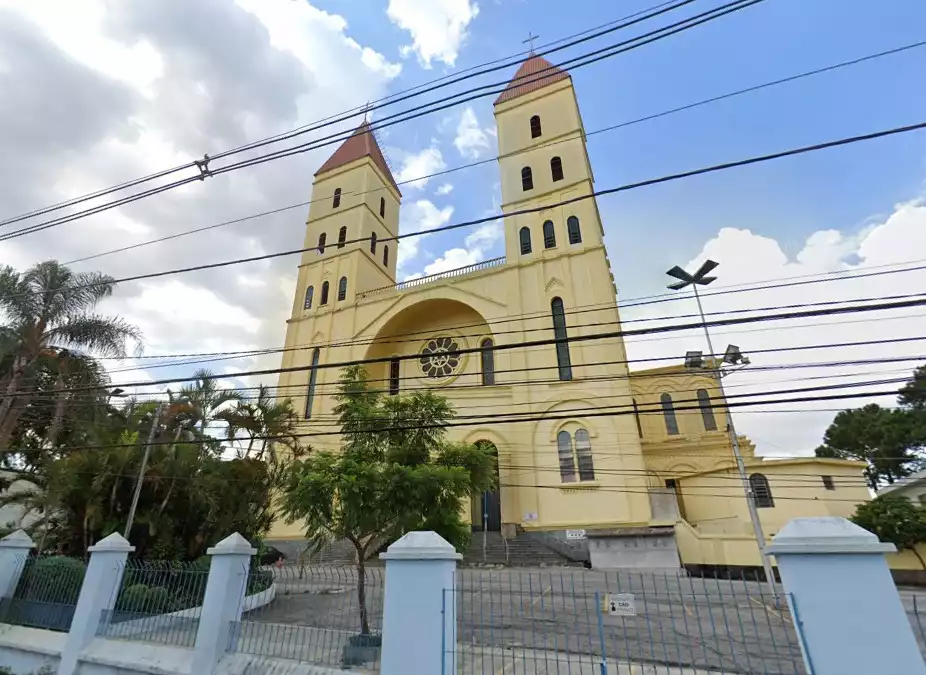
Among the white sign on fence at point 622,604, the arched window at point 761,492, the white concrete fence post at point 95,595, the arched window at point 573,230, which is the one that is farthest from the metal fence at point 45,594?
the arched window at point 573,230

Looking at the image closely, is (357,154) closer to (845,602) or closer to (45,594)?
(45,594)

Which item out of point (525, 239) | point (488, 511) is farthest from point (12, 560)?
point (525, 239)

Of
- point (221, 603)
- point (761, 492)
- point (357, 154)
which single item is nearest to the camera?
point (221, 603)

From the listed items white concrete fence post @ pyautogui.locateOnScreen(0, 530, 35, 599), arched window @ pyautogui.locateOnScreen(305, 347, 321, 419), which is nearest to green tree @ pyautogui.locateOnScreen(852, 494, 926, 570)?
white concrete fence post @ pyautogui.locateOnScreen(0, 530, 35, 599)

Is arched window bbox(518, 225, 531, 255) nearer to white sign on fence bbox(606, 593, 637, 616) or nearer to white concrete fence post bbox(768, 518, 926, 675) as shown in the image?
white sign on fence bbox(606, 593, 637, 616)

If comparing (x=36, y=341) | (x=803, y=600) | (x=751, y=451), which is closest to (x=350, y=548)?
(x=36, y=341)

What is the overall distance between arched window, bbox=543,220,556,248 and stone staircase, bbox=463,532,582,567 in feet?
41.9

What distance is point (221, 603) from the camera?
543cm

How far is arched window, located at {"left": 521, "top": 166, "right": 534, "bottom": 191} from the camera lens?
2297 centimetres

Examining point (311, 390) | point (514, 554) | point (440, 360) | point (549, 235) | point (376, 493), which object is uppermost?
point (549, 235)

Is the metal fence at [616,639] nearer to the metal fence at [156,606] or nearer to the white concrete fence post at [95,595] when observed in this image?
the metal fence at [156,606]

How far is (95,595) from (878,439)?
37.1 meters

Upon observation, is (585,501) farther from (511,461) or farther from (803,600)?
(803,600)

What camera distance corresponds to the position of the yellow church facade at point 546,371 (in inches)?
631
